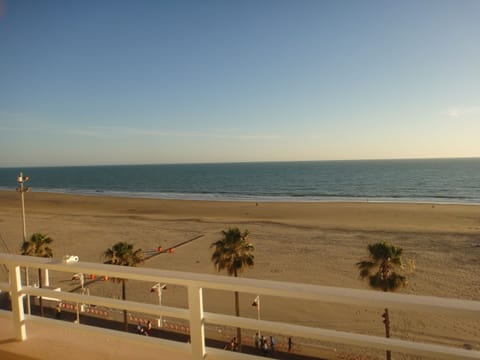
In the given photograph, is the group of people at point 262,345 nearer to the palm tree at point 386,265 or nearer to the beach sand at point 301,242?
the beach sand at point 301,242

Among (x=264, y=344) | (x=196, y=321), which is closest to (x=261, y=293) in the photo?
(x=196, y=321)

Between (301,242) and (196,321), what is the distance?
84.4ft

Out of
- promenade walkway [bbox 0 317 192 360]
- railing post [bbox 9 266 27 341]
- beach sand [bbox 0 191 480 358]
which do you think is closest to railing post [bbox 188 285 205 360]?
promenade walkway [bbox 0 317 192 360]

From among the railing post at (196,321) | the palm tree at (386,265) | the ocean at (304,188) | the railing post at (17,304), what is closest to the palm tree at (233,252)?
the palm tree at (386,265)

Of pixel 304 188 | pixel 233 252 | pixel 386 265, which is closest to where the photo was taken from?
pixel 386 265

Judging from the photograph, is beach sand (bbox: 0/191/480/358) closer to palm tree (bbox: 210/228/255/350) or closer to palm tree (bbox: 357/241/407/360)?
palm tree (bbox: 357/241/407/360)

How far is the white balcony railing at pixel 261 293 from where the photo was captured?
175 cm

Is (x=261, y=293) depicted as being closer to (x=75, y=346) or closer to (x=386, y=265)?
(x=75, y=346)

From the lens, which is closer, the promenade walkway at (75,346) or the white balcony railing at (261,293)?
the white balcony railing at (261,293)

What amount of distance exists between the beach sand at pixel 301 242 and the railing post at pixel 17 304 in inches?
152

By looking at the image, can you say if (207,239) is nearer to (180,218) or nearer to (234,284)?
(180,218)

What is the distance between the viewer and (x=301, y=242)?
89.3 ft

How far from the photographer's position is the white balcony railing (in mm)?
1751

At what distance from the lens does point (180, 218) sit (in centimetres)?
3969
